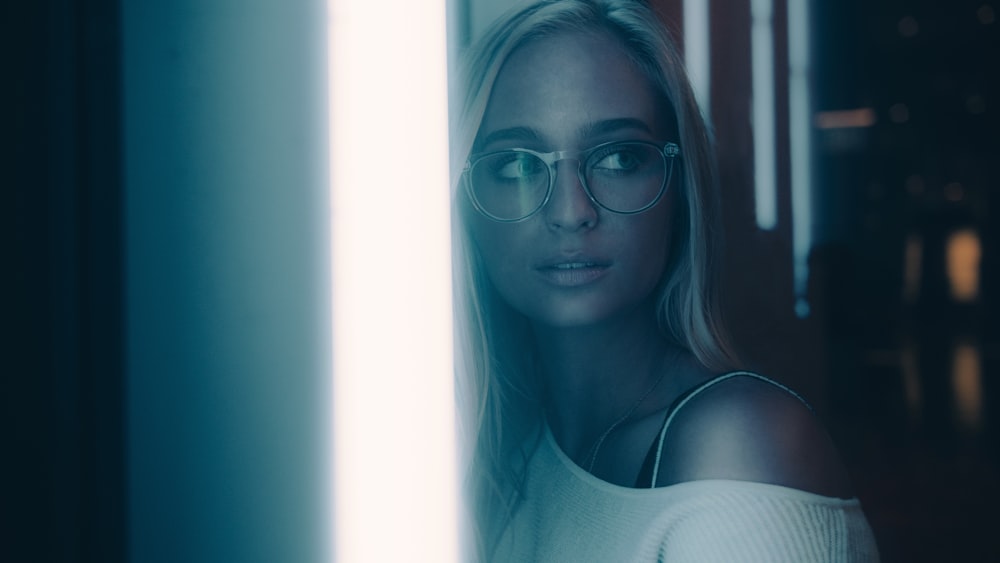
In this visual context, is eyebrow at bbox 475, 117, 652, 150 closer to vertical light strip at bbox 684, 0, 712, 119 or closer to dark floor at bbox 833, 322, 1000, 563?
vertical light strip at bbox 684, 0, 712, 119

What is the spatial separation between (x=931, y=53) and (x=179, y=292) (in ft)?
21.9

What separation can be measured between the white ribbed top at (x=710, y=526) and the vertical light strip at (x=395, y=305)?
16 centimetres

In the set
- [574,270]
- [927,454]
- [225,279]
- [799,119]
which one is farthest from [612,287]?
[927,454]

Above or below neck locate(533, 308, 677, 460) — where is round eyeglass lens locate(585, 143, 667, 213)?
above

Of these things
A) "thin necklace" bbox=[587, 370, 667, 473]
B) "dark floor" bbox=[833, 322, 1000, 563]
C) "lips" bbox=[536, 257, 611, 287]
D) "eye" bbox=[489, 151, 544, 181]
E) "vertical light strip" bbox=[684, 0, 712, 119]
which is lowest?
"dark floor" bbox=[833, 322, 1000, 563]

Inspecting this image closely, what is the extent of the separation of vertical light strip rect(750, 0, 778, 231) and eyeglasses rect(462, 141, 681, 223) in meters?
0.82

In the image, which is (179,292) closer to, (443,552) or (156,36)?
(156,36)

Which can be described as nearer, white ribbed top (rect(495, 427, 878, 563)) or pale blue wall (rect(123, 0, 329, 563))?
white ribbed top (rect(495, 427, 878, 563))

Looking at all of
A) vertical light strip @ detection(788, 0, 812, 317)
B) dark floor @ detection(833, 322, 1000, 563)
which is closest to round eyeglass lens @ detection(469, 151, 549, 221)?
vertical light strip @ detection(788, 0, 812, 317)

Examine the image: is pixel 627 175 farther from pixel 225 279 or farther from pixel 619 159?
pixel 225 279

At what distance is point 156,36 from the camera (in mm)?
783

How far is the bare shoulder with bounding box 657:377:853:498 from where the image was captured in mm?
650

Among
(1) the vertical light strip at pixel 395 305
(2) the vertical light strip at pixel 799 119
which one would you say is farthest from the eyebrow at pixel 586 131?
(2) the vertical light strip at pixel 799 119

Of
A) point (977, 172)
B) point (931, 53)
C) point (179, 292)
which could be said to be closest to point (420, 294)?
point (179, 292)
